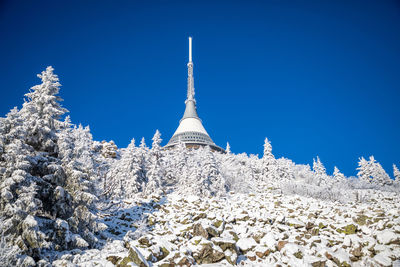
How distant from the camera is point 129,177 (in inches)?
1319

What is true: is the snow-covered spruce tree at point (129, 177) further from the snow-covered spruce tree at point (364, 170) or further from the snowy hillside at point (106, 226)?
the snow-covered spruce tree at point (364, 170)

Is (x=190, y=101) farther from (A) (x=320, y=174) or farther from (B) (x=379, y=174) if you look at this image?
(B) (x=379, y=174)

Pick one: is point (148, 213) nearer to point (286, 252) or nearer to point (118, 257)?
point (118, 257)

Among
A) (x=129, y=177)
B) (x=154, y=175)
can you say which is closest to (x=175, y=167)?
(x=154, y=175)

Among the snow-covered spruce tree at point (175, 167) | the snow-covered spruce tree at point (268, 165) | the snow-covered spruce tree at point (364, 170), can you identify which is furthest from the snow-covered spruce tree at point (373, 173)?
the snow-covered spruce tree at point (175, 167)

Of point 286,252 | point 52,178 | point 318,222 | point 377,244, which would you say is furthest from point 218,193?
point 52,178

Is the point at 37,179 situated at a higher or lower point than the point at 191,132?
lower

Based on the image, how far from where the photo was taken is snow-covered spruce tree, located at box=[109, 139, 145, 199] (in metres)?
32.0

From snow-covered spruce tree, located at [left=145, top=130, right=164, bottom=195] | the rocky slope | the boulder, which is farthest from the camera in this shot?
snow-covered spruce tree, located at [left=145, top=130, right=164, bottom=195]

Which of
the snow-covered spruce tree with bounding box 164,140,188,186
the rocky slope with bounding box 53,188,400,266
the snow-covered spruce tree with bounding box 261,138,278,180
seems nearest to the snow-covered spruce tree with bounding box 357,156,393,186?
the snow-covered spruce tree with bounding box 261,138,278,180

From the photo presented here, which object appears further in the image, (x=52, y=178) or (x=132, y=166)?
(x=132, y=166)

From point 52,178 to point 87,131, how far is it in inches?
1123

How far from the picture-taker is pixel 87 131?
1548 inches

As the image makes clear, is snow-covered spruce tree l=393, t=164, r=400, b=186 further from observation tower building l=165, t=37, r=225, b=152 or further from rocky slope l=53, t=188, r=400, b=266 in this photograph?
observation tower building l=165, t=37, r=225, b=152
